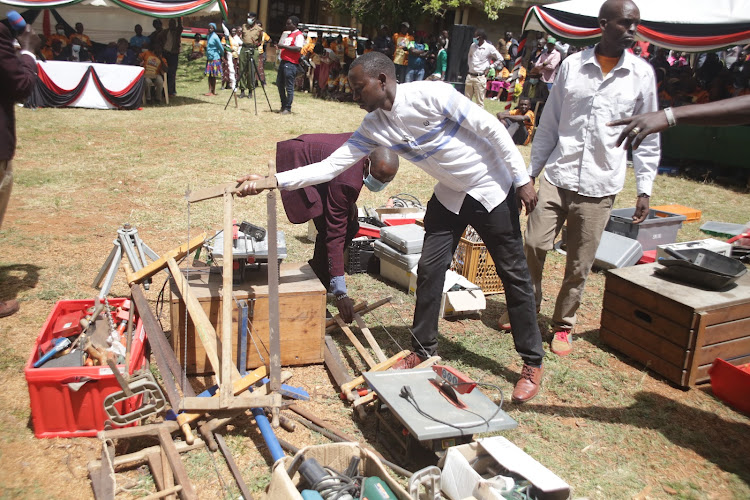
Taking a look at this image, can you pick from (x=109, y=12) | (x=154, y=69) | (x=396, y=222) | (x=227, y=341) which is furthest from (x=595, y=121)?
(x=109, y=12)

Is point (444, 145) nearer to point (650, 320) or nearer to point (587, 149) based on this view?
point (587, 149)

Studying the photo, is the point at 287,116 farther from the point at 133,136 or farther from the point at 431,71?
the point at 431,71

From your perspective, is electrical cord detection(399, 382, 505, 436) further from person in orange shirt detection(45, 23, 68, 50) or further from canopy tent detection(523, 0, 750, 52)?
person in orange shirt detection(45, 23, 68, 50)

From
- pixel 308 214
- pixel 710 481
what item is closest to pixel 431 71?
pixel 308 214

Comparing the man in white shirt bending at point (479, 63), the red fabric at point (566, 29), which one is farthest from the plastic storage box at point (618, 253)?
the man in white shirt bending at point (479, 63)

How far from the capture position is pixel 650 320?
4.19 meters

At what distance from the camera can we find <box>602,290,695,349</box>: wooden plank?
394 centimetres


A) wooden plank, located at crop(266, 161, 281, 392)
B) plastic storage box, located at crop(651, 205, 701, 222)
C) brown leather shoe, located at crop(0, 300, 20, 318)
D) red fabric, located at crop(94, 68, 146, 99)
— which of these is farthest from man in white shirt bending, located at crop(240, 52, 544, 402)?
red fabric, located at crop(94, 68, 146, 99)

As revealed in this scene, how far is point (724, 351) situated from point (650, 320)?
514 mm

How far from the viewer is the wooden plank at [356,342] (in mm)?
3897

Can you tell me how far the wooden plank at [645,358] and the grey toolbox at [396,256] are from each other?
1626mm

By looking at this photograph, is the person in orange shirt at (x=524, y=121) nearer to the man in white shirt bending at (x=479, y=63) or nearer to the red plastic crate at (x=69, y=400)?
the man in white shirt bending at (x=479, y=63)

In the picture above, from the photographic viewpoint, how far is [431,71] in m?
20.3

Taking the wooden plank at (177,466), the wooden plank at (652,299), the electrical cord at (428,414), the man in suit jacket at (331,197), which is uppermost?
the man in suit jacket at (331,197)
